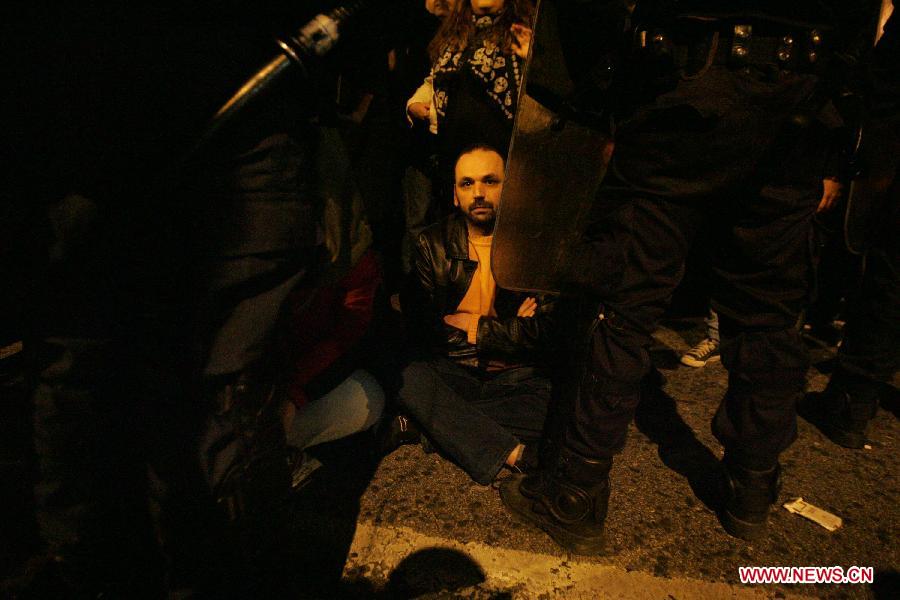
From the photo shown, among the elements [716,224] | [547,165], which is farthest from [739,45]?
[547,165]

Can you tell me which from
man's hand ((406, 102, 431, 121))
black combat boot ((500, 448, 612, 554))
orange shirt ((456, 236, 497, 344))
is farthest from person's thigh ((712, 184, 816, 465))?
man's hand ((406, 102, 431, 121))

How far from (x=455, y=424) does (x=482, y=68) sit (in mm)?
1720

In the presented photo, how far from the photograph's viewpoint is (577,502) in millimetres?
1454

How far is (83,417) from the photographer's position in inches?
38.5

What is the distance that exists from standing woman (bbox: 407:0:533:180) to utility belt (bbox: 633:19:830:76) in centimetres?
112

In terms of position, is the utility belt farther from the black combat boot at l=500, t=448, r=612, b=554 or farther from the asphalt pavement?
the asphalt pavement

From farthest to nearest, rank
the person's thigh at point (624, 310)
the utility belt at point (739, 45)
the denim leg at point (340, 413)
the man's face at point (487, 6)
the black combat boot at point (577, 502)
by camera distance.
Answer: the man's face at point (487, 6)
the denim leg at point (340, 413)
the black combat boot at point (577, 502)
the person's thigh at point (624, 310)
the utility belt at point (739, 45)

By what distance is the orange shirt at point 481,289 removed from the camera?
2127 mm

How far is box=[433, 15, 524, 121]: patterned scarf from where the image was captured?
2.33 meters

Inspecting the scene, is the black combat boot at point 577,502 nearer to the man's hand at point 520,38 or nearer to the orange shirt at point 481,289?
the orange shirt at point 481,289

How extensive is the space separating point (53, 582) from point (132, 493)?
23 cm

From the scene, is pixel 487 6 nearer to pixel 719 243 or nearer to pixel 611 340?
pixel 719 243

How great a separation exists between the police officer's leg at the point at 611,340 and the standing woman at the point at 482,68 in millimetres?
1090

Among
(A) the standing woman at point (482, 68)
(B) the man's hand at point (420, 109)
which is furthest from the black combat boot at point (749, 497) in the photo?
(B) the man's hand at point (420, 109)
